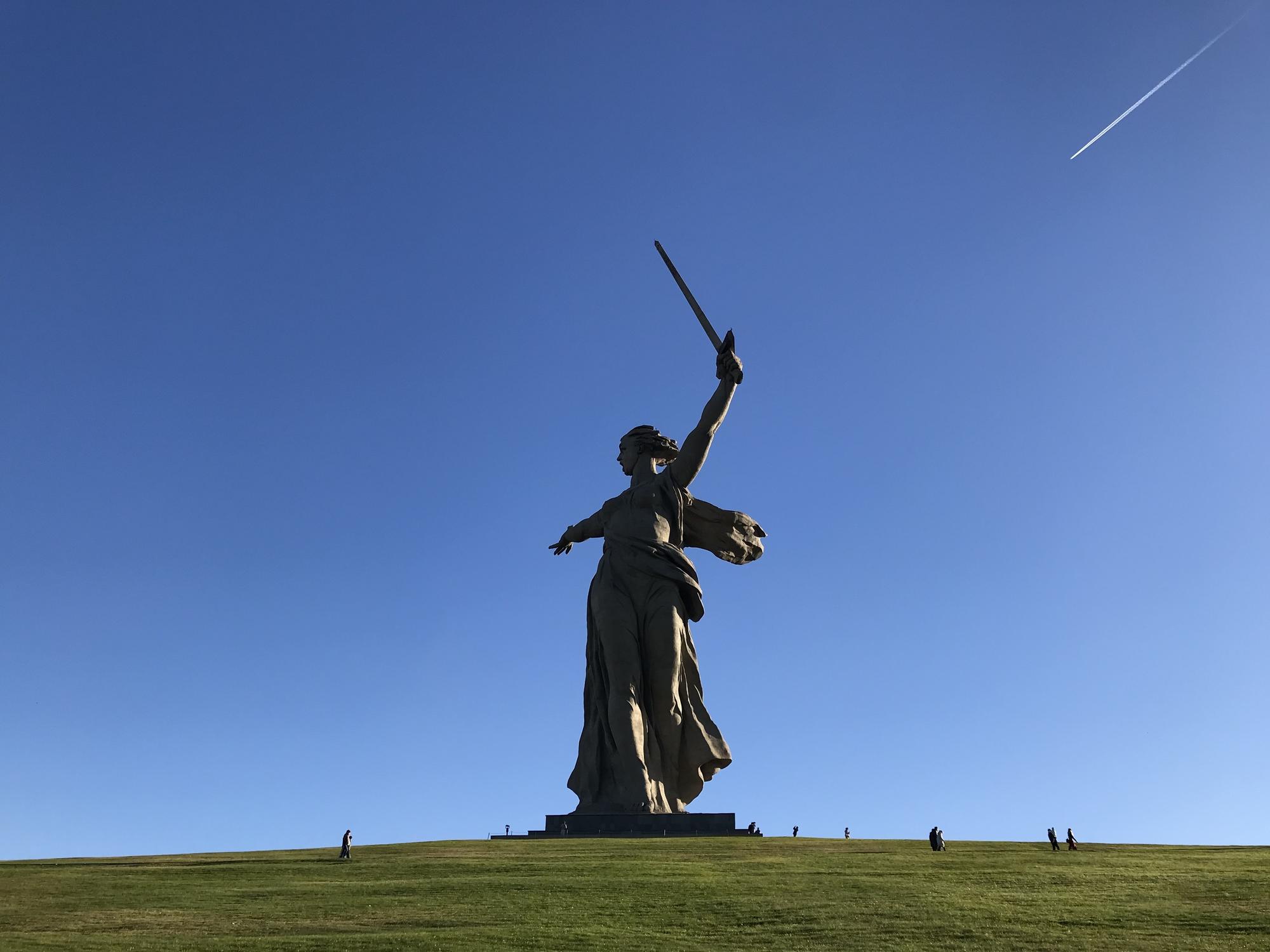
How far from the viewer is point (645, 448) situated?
24.8 meters

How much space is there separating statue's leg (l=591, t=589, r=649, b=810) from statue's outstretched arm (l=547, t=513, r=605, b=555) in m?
1.73

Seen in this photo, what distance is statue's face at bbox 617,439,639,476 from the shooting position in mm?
24844

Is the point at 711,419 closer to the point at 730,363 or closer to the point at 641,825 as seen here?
the point at 730,363

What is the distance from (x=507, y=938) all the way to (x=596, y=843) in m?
7.29

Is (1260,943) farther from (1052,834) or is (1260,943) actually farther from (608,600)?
(608,600)

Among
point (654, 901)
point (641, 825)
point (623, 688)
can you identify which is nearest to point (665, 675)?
point (623, 688)

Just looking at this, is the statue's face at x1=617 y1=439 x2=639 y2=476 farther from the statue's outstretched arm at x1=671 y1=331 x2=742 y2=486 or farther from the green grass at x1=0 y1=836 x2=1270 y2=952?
the green grass at x1=0 y1=836 x2=1270 y2=952

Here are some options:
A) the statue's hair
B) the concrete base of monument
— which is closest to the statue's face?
the statue's hair

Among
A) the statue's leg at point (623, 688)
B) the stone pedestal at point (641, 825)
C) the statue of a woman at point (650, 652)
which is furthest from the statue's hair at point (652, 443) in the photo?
the stone pedestal at point (641, 825)

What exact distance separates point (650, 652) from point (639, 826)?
3495 mm

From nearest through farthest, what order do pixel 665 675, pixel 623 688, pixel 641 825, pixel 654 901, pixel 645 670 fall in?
pixel 654 901 < pixel 641 825 < pixel 623 688 < pixel 665 675 < pixel 645 670

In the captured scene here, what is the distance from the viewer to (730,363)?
77.6 feet

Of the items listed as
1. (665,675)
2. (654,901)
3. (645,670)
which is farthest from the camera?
(645,670)

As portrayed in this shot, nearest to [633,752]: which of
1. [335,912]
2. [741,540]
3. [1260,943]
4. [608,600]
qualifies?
[608,600]
